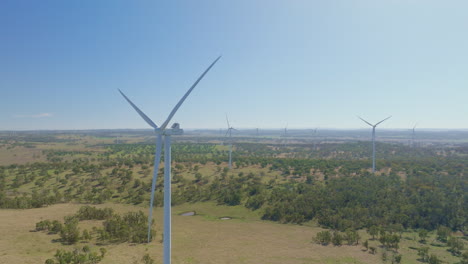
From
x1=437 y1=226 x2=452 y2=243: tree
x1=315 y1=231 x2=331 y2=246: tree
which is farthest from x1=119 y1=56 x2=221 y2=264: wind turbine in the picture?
x1=437 y1=226 x2=452 y2=243: tree

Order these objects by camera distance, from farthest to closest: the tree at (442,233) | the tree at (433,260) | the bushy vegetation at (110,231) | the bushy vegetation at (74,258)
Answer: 1. the tree at (442,233)
2. the bushy vegetation at (110,231)
3. the tree at (433,260)
4. the bushy vegetation at (74,258)

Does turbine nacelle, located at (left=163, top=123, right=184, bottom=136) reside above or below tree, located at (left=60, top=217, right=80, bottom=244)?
above

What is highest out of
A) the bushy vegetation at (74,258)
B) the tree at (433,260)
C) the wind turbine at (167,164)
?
the wind turbine at (167,164)

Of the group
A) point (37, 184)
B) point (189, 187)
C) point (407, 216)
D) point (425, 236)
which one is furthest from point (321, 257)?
point (37, 184)

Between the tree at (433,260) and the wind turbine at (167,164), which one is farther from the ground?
the wind turbine at (167,164)

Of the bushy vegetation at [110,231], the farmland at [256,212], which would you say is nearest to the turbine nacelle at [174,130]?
the farmland at [256,212]

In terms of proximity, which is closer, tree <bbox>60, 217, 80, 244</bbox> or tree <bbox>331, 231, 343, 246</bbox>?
tree <bbox>60, 217, 80, 244</bbox>

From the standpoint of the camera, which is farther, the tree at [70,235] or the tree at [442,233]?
the tree at [442,233]

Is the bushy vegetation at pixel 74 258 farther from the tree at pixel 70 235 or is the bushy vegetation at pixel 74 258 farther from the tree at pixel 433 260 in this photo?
the tree at pixel 433 260

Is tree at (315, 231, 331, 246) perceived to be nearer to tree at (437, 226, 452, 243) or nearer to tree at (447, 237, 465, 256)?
tree at (447, 237, 465, 256)
